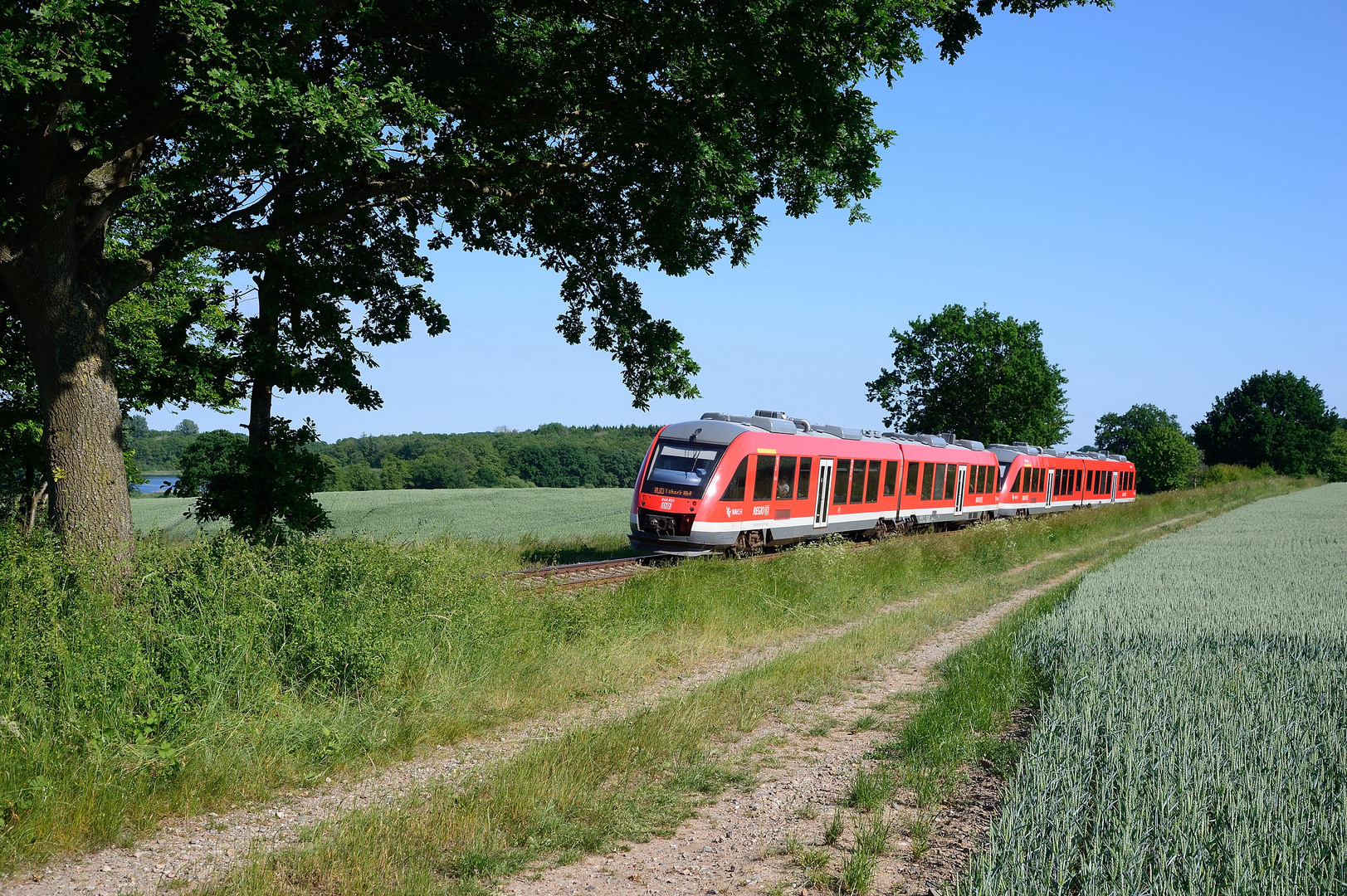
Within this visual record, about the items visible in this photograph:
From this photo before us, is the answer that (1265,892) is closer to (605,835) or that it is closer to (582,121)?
(605,835)

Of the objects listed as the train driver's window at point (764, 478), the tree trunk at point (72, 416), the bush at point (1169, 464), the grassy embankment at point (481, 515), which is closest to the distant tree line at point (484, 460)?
the grassy embankment at point (481, 515)

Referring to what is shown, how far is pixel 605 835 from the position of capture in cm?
491

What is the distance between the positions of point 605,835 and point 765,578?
362 inches

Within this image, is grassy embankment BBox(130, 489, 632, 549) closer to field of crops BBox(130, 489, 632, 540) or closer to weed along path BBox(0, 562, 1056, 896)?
field of crops BBox(130, 489, 632, 540)

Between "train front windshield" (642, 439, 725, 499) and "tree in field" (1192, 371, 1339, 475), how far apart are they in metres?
109

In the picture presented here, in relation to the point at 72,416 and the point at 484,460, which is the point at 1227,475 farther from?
the point at 72,416

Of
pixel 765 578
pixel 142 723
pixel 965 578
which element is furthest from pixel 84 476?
pixel 965 578

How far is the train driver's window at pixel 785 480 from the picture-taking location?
1820 cm

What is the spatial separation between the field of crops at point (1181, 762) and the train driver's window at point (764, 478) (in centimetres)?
711

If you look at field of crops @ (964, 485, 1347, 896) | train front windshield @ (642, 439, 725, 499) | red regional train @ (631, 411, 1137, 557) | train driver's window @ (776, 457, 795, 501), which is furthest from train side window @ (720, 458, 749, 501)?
field of crops @ (964, 485, 1347, 896)

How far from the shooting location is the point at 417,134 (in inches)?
420

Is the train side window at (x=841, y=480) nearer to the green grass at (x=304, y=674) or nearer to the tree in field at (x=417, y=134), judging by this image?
→ the tree in field at (x=417, y=134)

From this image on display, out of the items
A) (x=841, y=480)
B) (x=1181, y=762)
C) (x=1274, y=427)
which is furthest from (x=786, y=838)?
(x=1274, y=427)

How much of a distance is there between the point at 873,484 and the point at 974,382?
129 ft
